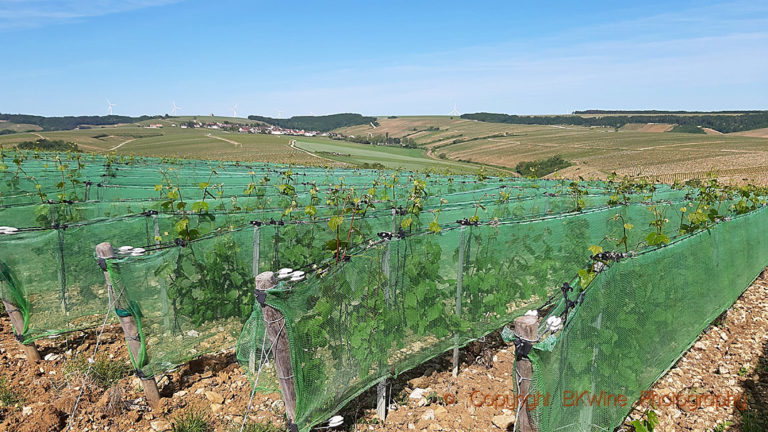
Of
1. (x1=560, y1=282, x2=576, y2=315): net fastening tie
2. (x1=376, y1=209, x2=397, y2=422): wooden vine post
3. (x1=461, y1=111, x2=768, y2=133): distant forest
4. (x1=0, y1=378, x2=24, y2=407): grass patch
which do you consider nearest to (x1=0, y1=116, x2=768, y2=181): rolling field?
(x1=461, y1=111, x2=768, y2=133): distant forest

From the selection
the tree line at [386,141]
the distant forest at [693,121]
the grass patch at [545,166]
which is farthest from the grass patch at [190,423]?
the distant forest at [693,121]

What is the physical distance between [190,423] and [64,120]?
183 m

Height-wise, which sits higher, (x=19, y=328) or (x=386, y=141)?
(x=386, y=141)

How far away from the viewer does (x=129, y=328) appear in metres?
3.68

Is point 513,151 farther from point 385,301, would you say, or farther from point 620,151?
point 385,301

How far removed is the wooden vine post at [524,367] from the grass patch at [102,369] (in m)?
3.80

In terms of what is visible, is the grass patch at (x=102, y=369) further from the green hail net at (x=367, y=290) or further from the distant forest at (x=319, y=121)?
the distant forest at (x=319, y=121)

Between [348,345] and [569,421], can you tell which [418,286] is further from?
[569,421]

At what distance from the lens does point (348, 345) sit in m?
3.43

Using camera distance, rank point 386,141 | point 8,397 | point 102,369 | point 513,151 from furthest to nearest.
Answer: point 386,141 → point 513,151 → point 102,369 → point 8,397

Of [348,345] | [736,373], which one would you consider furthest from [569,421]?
[736,373]

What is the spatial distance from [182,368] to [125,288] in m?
1.37

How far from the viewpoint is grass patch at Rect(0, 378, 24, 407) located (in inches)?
149

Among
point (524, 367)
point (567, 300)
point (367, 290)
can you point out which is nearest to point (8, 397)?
point (367, 290)
